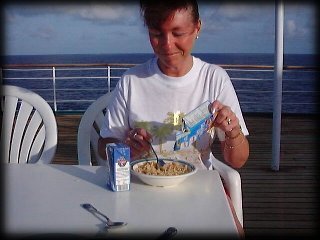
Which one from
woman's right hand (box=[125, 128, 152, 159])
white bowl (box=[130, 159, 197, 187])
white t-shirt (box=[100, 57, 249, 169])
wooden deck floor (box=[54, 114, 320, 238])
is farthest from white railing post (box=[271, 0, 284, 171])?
white bowl (box=[130, 159, 197, 187])

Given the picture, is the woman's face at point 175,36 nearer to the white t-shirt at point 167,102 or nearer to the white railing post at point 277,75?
the white t-shirt at point 167,102

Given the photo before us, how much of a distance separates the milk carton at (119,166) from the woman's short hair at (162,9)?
1.37 feet

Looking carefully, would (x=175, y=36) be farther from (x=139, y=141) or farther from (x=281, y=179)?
(x=281, y=179)

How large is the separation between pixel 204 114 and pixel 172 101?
1.04ft

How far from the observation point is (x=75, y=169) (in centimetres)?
138

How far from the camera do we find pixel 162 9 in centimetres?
136

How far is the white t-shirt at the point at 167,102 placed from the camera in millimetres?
1465

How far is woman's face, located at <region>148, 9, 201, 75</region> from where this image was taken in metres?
1.34

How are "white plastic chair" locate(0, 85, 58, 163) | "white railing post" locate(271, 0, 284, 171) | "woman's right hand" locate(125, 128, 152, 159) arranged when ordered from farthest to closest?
1. "white railing post" locate(271, 0, 284, 171)
2. "white plastic chair" locate(0, 85, 58, 163)
3. "woman's right hand" locate(125, 128, 152, 159)

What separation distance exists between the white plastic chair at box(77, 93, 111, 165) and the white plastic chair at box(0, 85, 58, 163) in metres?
0.10

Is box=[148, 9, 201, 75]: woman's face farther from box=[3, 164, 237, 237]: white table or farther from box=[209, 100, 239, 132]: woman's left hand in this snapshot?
box=[3, 164, 237, 237]: white table

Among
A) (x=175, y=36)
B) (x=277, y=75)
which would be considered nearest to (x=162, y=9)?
(x=175, y=36)

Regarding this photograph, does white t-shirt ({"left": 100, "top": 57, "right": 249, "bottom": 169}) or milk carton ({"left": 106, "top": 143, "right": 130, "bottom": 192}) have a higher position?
white t-shirt ({"left": 100, "top": 57, "right": 249, "bottom": 169})

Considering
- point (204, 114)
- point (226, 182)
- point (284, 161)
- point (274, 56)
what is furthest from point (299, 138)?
point (204, 114)
